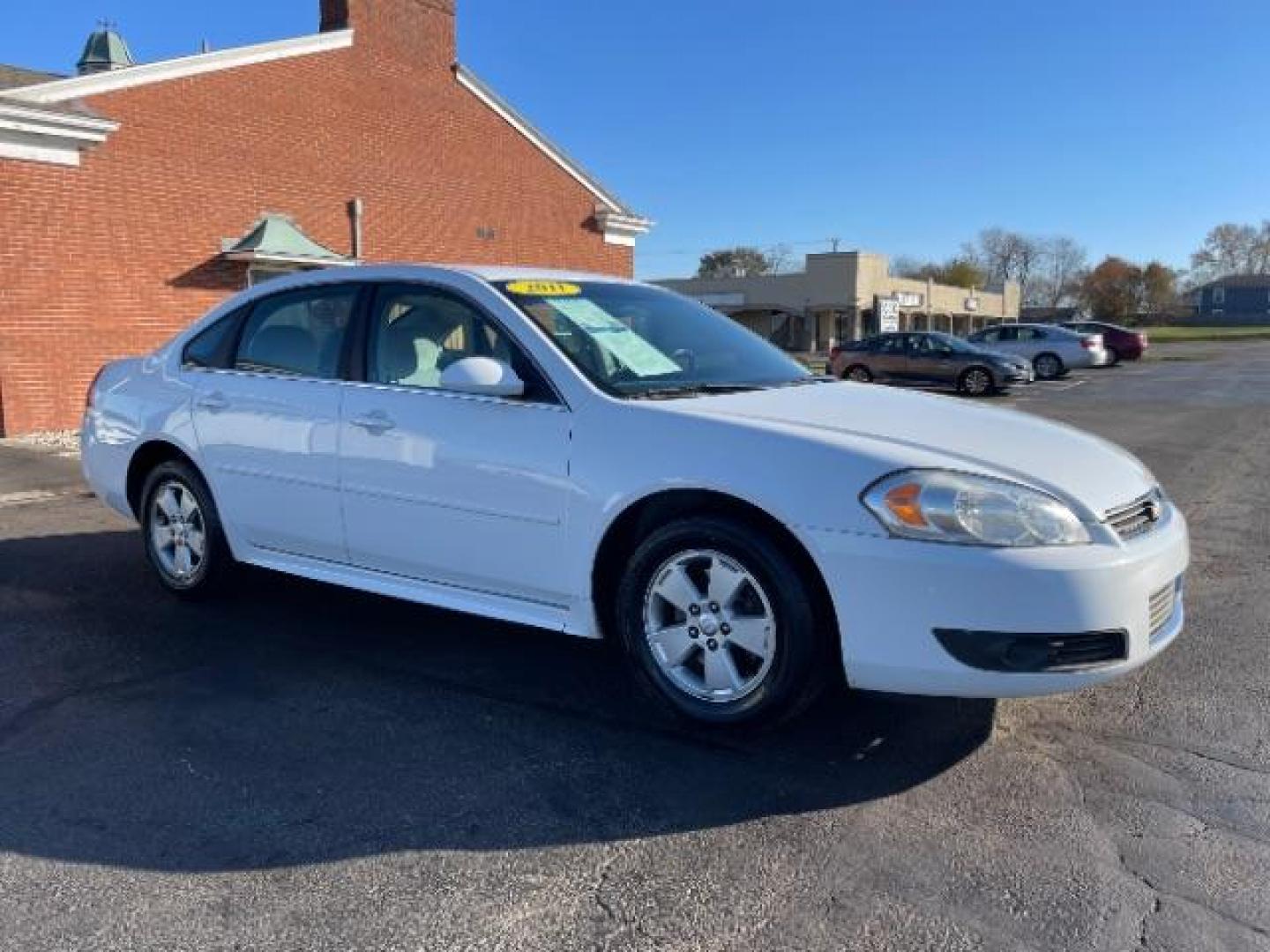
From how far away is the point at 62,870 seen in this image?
9.21 ft

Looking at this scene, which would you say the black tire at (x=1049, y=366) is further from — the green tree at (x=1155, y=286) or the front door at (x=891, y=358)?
the green tree at (x=1155, y=286)

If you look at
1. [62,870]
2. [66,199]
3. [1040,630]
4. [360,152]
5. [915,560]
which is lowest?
[62,870]

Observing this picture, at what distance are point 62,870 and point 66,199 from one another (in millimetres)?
12305

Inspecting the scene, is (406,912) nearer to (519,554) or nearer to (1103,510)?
(519,554)

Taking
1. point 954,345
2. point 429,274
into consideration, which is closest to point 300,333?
point 429,274

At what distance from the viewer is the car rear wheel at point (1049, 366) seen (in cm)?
2984

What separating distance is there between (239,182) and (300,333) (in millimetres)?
11698

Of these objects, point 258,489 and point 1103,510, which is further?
point 258,489

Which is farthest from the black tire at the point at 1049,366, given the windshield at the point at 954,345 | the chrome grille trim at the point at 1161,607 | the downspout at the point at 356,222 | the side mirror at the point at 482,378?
the side mirror at the point at 482,378

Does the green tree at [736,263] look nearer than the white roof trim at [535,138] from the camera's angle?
No

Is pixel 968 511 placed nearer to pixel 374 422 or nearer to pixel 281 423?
pixel 374 422

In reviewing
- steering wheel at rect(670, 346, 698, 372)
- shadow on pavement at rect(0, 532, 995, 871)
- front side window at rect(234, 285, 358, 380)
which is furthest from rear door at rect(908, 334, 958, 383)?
front side window at rect(234, 285, 358, 380)

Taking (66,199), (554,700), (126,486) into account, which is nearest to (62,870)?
(554,700)

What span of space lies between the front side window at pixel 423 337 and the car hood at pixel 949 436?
94cm
